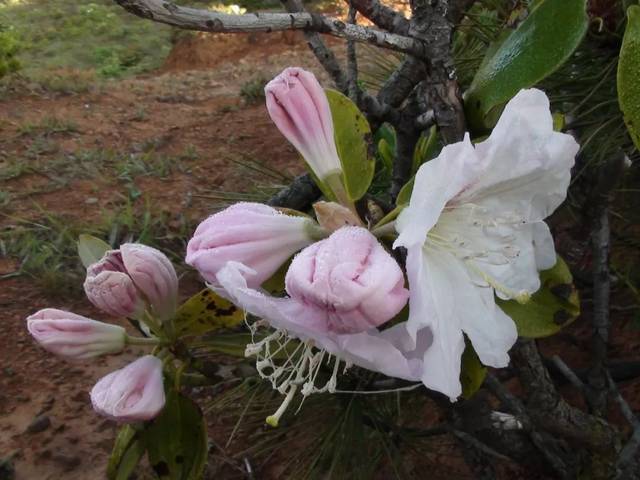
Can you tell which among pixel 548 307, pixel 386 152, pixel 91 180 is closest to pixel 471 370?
pixel 548 307

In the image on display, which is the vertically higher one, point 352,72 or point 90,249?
point 352,72

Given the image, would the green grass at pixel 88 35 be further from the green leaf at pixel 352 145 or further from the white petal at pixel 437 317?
the white petal at pixel 437 317

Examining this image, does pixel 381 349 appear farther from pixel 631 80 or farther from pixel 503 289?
pixel 631 80

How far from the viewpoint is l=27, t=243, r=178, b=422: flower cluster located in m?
0.81

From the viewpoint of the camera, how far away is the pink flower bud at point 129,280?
0.80 m

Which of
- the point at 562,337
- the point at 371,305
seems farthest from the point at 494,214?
the point at 562,337

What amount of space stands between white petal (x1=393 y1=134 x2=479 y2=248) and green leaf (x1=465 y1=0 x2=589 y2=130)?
6.6 inches

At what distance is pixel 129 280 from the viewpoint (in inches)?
32.0

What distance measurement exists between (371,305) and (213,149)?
10.1 feet

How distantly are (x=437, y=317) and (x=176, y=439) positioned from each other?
1.68 ft

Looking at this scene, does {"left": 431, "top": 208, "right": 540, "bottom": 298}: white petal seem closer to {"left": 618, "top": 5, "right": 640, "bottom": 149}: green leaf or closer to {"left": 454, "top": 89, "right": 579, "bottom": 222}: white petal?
{"left": 454, "top": 89, "right": 579, "bottom": 222}: white petal

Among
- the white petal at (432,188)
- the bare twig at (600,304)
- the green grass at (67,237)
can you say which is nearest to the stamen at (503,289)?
the white petal at (432,188)

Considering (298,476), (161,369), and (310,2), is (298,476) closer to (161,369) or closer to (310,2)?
(161,369)

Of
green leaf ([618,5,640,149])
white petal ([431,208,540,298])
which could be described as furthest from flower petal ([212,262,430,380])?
green leaf ([618,5,640,149])
